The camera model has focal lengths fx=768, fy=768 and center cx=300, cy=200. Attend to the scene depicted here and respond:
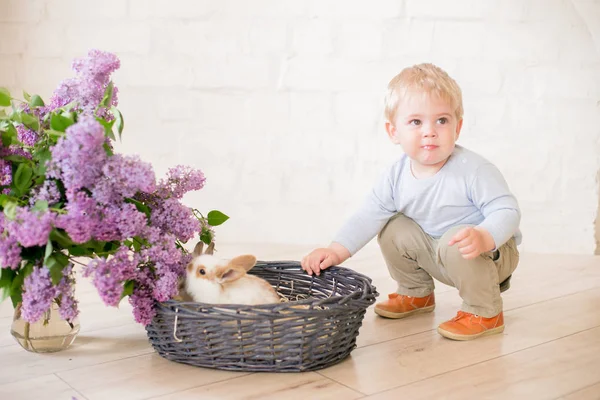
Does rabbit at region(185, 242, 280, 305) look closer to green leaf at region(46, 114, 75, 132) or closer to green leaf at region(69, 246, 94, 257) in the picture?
green leaf at region(69, 246, 94, 257)

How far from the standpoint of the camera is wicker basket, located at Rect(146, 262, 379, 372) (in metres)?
1.20

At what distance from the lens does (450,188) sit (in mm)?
1550

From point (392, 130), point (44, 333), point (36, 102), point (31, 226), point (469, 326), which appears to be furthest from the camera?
point (392, 130)

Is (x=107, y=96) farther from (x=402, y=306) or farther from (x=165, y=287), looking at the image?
(x=402, y=306)

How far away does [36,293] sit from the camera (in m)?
1.14

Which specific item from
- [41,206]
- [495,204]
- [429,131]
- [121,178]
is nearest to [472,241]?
[495,204]

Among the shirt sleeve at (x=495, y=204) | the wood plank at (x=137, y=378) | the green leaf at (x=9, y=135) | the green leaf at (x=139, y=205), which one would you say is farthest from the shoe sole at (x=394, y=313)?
the green leaf at (x=9, y=135)

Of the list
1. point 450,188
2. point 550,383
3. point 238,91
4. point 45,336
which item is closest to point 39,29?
point 238,91

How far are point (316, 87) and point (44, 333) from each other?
1266 mm

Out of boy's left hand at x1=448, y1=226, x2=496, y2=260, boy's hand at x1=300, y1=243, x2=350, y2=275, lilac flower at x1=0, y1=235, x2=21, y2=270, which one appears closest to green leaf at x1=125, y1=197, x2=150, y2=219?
lilac flower at x1=0, y1=235, x2=21, y2=270

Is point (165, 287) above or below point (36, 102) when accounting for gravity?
below

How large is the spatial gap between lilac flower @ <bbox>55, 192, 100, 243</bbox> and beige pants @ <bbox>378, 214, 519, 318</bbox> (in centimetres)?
70

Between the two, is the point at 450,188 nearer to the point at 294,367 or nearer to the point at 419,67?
the point at 419,67

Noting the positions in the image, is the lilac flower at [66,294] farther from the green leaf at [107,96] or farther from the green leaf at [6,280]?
the green leaf at [107,96]
